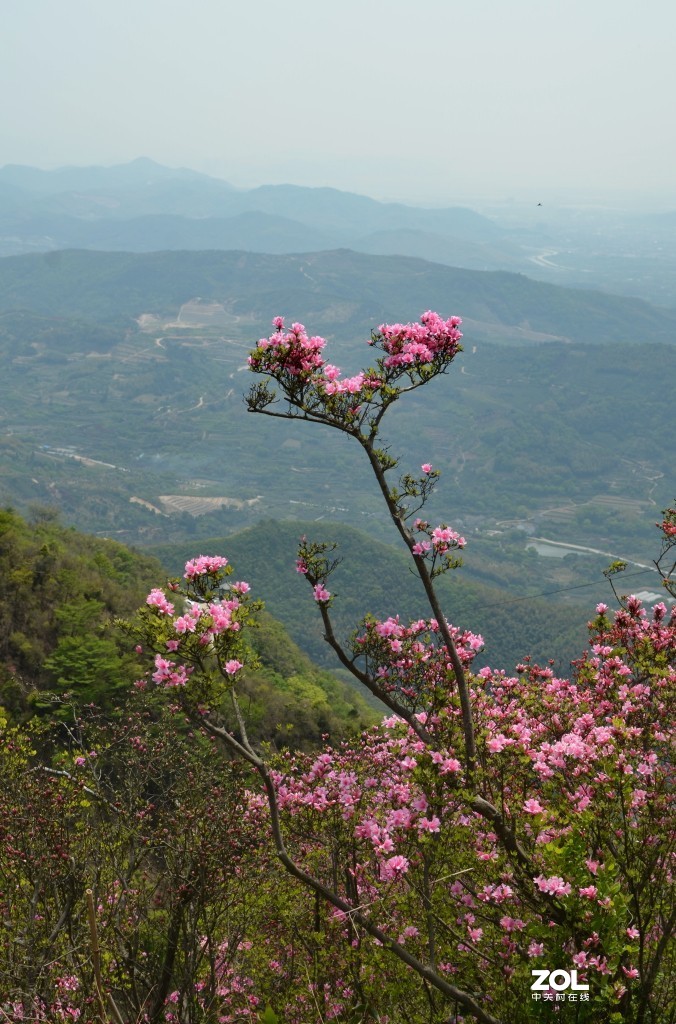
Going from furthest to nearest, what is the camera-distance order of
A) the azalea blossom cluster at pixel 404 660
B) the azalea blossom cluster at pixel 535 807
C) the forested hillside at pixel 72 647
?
the forested hillside at pixel 72 647 → the azalea blossom cluster at pixel 404 660 → the azalea blossom cluster at pixel 535 807

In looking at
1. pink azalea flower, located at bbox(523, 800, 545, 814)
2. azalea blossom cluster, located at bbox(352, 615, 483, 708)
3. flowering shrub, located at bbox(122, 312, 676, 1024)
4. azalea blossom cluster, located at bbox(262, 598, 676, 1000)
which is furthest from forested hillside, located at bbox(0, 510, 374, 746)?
pink azalea flower, located at bbox(523, 800, 545, 814)

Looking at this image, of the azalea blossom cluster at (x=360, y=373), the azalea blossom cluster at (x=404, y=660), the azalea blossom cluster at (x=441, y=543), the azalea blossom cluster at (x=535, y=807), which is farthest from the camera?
the azalea blossom cluster at (x=404, y=660)

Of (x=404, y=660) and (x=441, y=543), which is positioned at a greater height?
(x=441, y=543)

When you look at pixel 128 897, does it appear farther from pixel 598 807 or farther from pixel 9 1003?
pixel 598 807

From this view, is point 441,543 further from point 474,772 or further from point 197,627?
point 197,627

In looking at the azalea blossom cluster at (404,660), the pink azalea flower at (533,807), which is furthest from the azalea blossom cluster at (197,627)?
the pink azalea flower at (533,807)

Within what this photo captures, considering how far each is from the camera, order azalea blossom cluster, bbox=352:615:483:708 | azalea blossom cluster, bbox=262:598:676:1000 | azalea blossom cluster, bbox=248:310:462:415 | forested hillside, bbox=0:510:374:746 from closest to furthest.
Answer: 1. azalea blossom cluster, bbox=262:598:676:1000
2. azalea blossom cluster, bbox=248:310:462:415
3. azalea blossom cluster, bbox=352:615:483:708
4. forested hillside, bbox=0:510:374:746

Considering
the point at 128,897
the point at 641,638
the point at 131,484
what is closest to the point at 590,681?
the point at 641,638

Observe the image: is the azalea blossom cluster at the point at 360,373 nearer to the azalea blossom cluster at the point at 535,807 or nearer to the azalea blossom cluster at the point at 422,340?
the azalea blossom cluster at the point at 422,340

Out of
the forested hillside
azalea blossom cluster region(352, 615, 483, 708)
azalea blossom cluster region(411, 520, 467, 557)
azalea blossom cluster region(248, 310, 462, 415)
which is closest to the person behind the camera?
azalea blossom cluster region(248, 310, 462, 415)

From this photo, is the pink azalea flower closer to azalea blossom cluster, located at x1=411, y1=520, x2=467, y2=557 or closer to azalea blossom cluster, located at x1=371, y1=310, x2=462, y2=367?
azalea blossom cluster, located at x1=411, y1=520, x2=467, y2=557

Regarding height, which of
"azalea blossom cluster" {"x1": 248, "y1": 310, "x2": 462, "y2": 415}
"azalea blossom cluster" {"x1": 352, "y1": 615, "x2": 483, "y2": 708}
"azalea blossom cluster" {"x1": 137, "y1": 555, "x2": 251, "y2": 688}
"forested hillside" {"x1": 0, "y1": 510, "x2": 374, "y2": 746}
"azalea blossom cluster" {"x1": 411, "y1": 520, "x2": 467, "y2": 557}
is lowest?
"forested hillside" {"x1": 0, "y1": 510, "x2": 374, "y2": 746}

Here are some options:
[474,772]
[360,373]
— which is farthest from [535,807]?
[360,373]

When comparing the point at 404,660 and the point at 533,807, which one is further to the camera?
the point at 404,660
